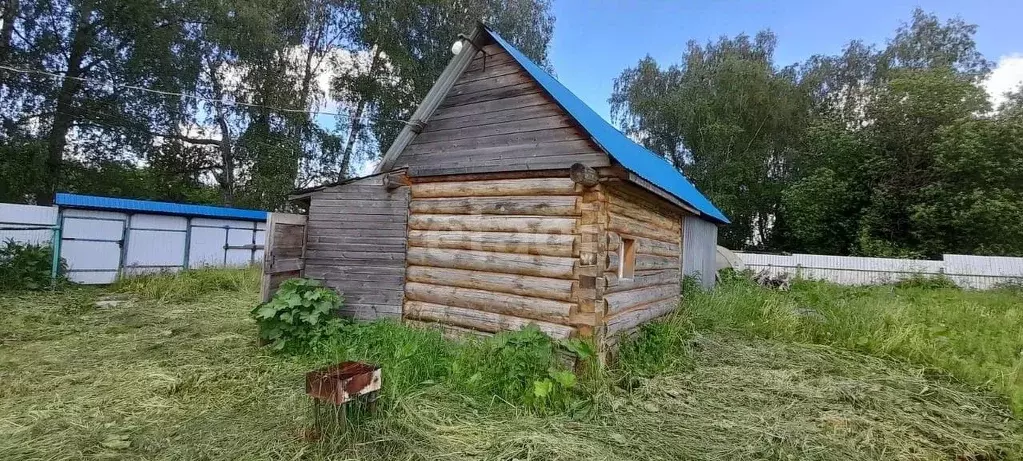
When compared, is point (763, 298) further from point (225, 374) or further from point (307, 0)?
point (307, 0)

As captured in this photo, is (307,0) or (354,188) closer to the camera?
(354,188)

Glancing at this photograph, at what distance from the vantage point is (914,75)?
845 inches

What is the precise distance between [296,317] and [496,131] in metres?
4.21

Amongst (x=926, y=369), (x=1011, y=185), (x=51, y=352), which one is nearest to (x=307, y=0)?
(x=51, y=352)

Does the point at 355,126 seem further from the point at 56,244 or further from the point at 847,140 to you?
the point at 847,140

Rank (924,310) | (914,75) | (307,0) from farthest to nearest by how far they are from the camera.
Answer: (914,75), (307,0), (924,310)

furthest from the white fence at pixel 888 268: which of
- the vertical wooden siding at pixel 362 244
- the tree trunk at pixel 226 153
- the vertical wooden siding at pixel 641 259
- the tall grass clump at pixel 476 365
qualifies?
the tree trunk at pixel 226 153

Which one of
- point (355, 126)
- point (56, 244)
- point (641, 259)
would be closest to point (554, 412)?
point (641, 259)

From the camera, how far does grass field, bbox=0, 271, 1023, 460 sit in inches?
151

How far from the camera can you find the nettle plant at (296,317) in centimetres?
651

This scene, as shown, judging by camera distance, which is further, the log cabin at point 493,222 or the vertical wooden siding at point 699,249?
the vertical wooden siding at point 699,249

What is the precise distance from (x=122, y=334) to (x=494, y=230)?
22.0ft

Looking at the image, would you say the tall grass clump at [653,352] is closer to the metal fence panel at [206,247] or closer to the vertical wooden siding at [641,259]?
the vertical wooden siding at [641,259]

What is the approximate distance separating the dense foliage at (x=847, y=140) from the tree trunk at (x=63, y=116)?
28.1 meters
